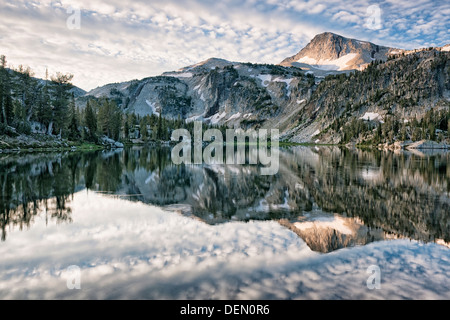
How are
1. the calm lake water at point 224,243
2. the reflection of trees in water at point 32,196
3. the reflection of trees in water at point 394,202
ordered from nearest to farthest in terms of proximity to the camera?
the calm lake water at point 224,243
the reflection of trees in water at point 394,202
the reflection of trees in water at point 32,196

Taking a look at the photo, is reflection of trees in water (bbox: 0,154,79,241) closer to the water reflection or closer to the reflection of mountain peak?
the water reflection

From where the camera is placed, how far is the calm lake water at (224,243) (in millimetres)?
9086

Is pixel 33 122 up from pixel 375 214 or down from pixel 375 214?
up

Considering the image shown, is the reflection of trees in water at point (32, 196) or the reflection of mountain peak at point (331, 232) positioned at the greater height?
the reflection of trees in water at point (32, 196)

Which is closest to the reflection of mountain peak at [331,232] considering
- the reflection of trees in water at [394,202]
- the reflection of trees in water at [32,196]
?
the reflection of trees in water at [394,202]

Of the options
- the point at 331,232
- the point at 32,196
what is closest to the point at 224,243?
the point at 331,232

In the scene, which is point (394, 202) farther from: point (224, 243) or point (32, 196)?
point (32, 196)

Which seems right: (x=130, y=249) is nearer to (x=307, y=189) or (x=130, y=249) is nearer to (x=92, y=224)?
(x=92, y=224)

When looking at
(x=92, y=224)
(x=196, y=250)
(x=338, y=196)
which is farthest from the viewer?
(x=338, y=196)

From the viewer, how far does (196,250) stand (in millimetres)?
12312

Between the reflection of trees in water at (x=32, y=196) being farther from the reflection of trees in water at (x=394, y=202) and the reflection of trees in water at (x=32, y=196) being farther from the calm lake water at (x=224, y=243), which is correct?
the reflection of trees in water at (x=394, y=202)

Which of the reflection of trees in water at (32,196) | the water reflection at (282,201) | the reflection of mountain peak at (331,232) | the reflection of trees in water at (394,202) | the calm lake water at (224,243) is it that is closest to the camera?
the calm lake water at (224,243)
